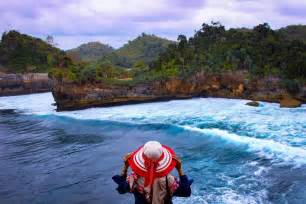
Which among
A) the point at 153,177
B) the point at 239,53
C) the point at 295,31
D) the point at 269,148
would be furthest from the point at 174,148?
the point at 295,31

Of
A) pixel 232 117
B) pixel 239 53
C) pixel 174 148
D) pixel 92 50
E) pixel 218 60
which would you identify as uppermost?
pixel 92 50

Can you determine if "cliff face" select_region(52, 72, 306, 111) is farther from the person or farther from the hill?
the hill

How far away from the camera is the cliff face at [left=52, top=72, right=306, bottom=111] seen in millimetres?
33791

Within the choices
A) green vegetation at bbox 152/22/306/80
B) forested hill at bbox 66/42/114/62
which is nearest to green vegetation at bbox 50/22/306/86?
green vegetation at bbox 152/22/306/80

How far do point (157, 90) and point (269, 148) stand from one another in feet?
70.1

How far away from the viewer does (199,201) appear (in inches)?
440

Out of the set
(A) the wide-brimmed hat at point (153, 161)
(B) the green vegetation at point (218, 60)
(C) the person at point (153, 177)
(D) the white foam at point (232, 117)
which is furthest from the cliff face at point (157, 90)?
(A) the wide-brimmed hat at point (153, 161)

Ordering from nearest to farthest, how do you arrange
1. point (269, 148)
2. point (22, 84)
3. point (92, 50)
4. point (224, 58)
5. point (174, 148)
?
point (269, 148), point (174, 148), point (224, 58), point (22, 84), point (92, 50)

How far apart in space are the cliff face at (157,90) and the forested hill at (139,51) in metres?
40.0

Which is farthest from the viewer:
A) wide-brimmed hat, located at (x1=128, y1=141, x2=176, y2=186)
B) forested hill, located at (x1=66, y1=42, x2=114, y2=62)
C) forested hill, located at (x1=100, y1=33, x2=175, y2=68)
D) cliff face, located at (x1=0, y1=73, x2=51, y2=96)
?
forested hill, located at (x1=66, y1=42, x2=114, y2=62)

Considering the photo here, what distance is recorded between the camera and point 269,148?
16.4 m

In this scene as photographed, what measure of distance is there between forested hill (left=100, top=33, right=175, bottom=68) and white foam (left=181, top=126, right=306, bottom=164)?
5820cm

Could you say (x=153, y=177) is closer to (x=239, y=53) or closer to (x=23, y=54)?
(x=239, y=53)

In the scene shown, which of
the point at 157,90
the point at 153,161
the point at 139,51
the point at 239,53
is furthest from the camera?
the point at 139,51
